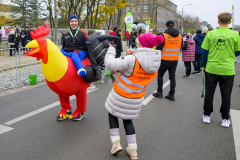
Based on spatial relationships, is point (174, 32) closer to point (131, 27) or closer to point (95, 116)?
point (95, 116)

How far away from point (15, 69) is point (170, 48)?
5.86m

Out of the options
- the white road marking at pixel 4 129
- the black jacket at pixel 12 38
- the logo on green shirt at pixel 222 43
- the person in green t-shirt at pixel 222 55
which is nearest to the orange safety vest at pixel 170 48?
the person in green t-shirt at pixel 222 55

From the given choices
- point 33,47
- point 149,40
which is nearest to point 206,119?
point 149,40

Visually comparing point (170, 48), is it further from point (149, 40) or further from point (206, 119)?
point (149, 40)

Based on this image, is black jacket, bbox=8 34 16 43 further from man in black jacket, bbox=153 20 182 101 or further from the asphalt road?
man in black jacket, bbox=153 20 182 101

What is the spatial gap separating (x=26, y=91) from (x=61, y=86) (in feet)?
12.0

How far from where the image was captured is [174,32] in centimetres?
580

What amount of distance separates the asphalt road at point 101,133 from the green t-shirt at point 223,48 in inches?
46.4

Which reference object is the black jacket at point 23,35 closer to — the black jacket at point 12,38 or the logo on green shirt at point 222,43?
the black jacket at point 12,38

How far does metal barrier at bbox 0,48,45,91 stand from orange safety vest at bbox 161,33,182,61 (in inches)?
186

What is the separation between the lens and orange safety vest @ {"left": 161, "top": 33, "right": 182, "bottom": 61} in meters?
5.84

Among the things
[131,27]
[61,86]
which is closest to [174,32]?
[61,86]

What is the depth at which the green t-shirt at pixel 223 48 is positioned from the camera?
3.96 metres

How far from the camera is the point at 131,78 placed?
2.96 metres
